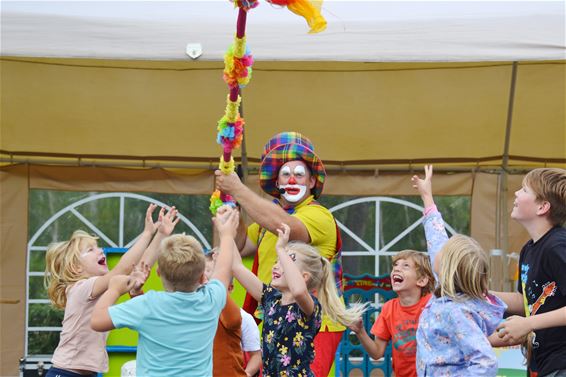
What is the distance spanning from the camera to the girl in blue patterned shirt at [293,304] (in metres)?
3.29

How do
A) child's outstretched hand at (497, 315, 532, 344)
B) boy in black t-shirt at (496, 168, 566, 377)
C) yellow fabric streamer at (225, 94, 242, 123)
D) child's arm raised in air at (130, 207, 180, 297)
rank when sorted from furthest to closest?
yellow fabric streamer at (225, 94, 242, 123) → child's arm raised in air at (130, 207, 180, 297) → boy in black t-shirt at (496, 168, 566, 377) → child's outstretched hand at (497, 315, 532, 344)

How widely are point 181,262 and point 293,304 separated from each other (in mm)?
582

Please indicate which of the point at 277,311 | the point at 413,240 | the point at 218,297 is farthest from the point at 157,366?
the point at 413,240

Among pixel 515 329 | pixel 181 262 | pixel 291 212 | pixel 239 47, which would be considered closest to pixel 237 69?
pixel 239 47

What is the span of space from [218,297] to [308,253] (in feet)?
1.79

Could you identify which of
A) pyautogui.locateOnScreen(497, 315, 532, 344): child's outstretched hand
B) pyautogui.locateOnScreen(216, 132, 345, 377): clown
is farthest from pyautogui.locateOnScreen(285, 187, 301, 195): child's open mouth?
pyautogui.locateOnScreen(497, 315, 532, 344): child's outstretched hand

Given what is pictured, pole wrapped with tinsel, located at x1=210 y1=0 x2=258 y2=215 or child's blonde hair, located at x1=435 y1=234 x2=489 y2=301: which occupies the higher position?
pole wrapped with tinsel, located at x1=210 y1=0 x2=258 y2=215

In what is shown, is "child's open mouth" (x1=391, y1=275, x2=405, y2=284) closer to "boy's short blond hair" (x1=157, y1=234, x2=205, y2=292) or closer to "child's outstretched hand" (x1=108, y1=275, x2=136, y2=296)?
"boy's short blond hair" (x1=157, y1=234, x2=205, y2=292)

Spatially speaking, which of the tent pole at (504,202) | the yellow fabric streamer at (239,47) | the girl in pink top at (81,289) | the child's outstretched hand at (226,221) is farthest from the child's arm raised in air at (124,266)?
the tent pole at (504,202)

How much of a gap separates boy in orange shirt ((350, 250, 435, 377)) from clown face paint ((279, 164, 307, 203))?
57 cm

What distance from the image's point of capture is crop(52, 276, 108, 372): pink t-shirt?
3.68 metres

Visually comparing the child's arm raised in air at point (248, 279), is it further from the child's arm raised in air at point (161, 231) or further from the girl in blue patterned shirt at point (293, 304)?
the child's arm raised in air at point (161, 231)

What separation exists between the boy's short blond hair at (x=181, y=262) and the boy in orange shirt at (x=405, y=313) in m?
1.04

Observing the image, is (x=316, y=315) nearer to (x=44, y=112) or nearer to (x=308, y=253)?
(x=308, y=253)
